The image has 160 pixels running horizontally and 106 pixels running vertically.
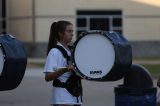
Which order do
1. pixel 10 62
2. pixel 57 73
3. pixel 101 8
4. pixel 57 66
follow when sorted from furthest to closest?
pixel 101 8 < pixel 57 66 < pixel 57 73 < pixel 10 62

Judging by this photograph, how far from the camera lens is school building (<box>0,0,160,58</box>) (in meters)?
35.8

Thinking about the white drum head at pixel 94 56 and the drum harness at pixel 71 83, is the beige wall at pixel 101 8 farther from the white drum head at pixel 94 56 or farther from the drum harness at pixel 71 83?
the white drum head at pixel 94 56

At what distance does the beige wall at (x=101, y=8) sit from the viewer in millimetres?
35781

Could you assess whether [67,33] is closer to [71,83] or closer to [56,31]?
[56,31]

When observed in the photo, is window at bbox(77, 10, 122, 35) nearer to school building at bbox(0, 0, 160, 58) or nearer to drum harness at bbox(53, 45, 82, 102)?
school building at bbox(0, 0, 160, 58)

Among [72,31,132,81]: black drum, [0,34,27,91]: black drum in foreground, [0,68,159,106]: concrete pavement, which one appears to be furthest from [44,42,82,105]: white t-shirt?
[0,68,159,106]: concrete pavement

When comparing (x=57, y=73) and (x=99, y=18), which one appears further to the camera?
(x=99, y=18)

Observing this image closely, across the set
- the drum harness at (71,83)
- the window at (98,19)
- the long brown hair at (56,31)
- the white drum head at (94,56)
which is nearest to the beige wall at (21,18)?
the window at (98,19)

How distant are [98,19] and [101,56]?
31323 mm

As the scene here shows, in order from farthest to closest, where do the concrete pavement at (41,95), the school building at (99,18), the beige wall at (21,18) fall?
the beige wall at (21,18)
the school building at (99,18)
the concrete pavement at (41,95)

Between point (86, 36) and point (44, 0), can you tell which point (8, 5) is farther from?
point (86, 36)

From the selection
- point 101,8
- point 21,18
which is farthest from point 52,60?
point 21,18

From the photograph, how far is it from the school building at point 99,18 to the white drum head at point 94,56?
30.5 metres

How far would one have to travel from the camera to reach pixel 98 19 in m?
36.2
